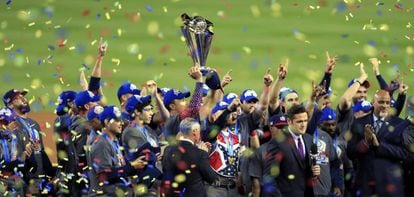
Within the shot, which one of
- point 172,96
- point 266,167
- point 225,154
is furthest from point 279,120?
point 172,96

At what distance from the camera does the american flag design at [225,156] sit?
34.7ft

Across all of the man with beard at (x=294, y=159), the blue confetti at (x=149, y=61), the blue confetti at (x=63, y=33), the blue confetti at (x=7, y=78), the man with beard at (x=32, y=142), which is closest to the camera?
the man with beard at (x=294, y=159)

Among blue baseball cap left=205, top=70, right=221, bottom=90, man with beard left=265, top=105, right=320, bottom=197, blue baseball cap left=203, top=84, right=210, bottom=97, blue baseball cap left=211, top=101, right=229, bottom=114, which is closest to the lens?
man with beard left=265, top=105, right=320, bottom=197

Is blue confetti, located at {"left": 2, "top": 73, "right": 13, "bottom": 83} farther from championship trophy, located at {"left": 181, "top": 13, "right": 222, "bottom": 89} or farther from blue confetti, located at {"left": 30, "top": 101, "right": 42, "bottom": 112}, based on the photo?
championship trophy, located at {"left": 181, "top": 13, "right": 222, "bottom": 89}

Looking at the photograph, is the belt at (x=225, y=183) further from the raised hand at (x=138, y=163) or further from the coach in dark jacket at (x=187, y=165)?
the raised hand at (x=138, y=163)

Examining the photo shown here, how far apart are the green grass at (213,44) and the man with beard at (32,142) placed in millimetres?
5085

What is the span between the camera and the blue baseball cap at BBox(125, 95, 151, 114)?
1059cm

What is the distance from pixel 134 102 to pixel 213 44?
6.60 m

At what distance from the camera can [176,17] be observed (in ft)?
56.3

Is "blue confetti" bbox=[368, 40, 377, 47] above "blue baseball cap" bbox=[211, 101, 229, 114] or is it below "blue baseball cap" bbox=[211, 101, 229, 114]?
above

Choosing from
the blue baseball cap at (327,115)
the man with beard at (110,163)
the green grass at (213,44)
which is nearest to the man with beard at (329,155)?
the blue baseball cap at (327,115)

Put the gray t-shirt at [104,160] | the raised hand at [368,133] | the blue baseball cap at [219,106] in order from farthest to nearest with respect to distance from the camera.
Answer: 1. the raised hand at [368,133]
2. the blue baseball cap at [219,106]
3. the gray t-shirt at [104,160]

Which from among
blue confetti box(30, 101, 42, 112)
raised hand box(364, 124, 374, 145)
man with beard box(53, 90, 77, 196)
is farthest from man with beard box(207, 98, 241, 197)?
blue confetti box(30, 101, 42, 112)

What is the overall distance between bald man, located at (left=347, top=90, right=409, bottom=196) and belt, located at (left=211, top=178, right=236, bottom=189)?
1213 millimetres
